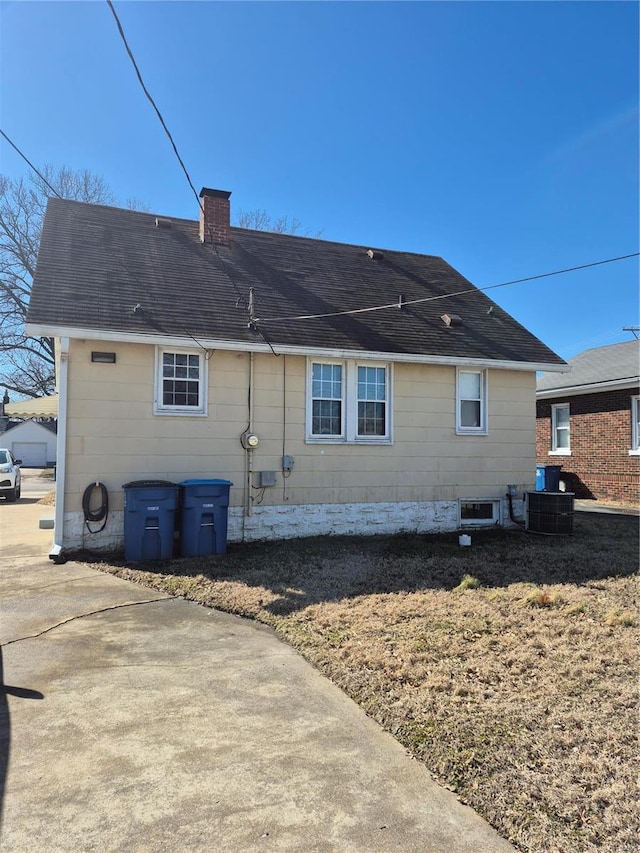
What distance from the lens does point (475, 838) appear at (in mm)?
2609

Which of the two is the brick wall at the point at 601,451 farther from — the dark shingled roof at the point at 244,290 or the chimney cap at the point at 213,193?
the chimney cap at the point at 213,193

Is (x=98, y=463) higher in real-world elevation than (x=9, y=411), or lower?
lower

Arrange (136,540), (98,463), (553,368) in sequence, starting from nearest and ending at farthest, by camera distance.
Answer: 1. (136,540)
2. (98,463)
3. (553,368)

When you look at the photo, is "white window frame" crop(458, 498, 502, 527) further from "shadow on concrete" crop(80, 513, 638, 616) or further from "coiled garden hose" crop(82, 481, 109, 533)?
"coiled garden hose" crop(82, 481, 109, 533)

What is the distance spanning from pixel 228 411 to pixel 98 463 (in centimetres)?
217

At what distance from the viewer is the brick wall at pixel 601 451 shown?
15.9 metres

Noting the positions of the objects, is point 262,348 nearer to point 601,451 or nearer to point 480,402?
point 480,402

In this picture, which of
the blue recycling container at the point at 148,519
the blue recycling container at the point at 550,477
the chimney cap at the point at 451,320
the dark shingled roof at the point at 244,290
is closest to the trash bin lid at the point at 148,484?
the blue recycling container at the point at 148,519

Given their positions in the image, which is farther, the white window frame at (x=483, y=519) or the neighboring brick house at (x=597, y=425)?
the neighboring brick house at (x=597, y=425)

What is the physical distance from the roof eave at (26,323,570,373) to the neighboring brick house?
18.2 ft

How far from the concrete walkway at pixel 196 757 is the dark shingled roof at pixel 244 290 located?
5.42m

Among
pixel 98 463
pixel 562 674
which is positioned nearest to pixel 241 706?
pixel 562 674

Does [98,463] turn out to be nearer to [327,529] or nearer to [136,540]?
[136,540]

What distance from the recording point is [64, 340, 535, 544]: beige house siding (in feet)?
28.7
